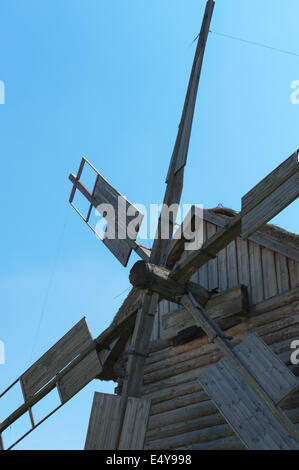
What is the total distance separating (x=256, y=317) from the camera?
7562 millimetres

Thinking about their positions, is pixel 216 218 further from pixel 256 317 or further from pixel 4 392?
pixel 4 392

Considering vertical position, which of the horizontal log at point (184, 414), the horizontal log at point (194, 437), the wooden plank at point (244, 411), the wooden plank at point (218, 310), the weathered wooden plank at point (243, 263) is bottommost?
the wooden plank at point (244, 411)

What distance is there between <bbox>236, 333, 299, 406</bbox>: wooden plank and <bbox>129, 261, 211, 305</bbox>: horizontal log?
60.6 inches

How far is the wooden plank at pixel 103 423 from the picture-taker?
21.1 feet

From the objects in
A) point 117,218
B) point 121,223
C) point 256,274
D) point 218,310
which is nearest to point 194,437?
point 218,310

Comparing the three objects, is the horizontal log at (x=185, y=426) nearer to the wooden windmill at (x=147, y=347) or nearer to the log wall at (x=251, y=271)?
the wooden windmill at (x=147, y=347)

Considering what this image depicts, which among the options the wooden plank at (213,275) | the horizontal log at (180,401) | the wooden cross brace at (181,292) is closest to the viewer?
the wooden cross brace at (181,292)

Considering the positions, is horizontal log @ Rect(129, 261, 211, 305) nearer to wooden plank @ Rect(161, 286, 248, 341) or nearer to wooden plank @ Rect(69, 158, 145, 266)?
wooden plank @ Rect(161, 286, 248, 341)

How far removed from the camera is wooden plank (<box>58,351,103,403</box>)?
307 inches

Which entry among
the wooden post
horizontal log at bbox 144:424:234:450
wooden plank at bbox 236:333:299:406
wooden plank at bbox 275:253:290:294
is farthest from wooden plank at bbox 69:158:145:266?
wooden plank at bbox 236:333:299:406

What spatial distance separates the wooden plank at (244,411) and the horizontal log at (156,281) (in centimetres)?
143

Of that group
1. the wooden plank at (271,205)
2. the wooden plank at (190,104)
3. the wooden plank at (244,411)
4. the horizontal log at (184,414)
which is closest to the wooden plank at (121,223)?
the wooden plank at (190,104)

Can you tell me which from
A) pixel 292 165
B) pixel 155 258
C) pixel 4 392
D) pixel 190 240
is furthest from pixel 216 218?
pixel 4 392
